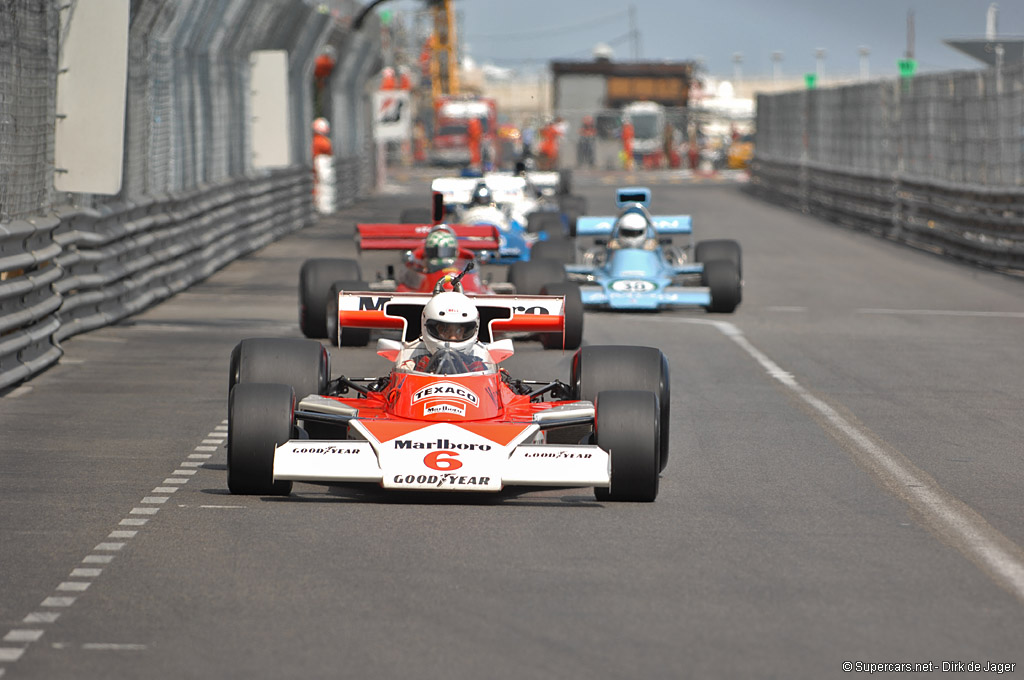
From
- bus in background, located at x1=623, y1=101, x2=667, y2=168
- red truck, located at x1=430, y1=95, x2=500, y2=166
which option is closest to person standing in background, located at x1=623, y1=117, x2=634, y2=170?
bus in background, located at x1=623, y1=101, x2=667, y2=168

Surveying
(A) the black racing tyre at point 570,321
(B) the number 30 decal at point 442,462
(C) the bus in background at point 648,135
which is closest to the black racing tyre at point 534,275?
(A) the black racing tyre at point 570,321

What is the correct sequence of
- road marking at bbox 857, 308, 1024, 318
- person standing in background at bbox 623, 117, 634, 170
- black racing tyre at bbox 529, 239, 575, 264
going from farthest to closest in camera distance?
person standing in background at bbox 623, 117, 634, 170, black racing tyre at bbox 529, 239, 575, 264, road marking at bbox 857, 308, 1024, 318

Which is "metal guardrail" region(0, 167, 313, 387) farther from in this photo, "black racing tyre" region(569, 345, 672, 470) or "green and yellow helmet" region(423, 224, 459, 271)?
"black racing tyre" region(569, 345, 672, 470)

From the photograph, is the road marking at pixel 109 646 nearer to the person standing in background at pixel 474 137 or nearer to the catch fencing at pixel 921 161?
the catch fencing at pixel 921 161

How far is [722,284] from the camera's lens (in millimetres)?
18422

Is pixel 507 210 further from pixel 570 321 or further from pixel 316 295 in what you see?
pixel 570 321

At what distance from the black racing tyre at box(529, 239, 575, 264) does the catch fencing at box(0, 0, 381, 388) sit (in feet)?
14.0

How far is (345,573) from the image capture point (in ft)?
23.0

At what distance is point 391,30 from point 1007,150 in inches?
2145

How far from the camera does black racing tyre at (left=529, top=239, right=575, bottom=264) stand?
2195 centimetres

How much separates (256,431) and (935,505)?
3238 millimetres

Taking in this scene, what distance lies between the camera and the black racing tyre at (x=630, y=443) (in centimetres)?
837

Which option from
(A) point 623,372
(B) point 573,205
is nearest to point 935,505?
(A) point 623,372

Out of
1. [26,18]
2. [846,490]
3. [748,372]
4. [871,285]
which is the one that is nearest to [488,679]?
[846,490]
